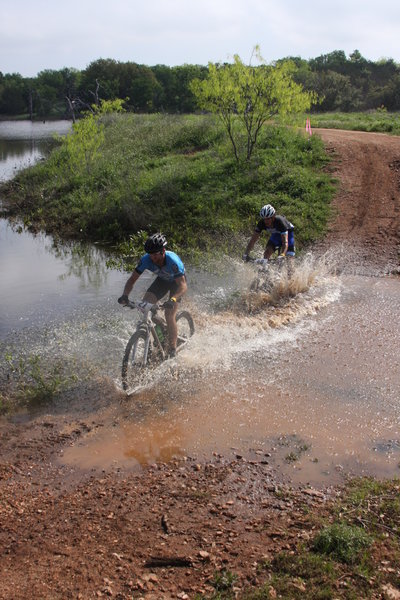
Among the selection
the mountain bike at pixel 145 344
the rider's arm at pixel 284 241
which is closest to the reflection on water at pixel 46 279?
the mountain bike at pixel 145 344

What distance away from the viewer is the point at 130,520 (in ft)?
17.2

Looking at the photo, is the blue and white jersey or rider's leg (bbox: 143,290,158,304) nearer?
the blue and white jersey

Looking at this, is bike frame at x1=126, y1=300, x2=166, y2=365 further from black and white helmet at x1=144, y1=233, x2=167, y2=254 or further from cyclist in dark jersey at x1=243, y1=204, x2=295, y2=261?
cyclist in dark jersey at x1=243, y1=204, x2=295, y2=261

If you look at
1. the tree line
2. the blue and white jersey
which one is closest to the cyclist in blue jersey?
the blue and white jersey

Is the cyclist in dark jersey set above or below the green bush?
above

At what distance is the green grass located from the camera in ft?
56.8

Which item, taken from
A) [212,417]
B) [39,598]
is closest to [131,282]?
[212,417]

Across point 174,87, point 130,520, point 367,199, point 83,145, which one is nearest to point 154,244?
point 130,520

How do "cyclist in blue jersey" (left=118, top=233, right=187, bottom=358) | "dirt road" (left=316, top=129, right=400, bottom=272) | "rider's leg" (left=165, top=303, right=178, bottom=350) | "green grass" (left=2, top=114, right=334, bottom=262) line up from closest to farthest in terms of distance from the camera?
1. "cyclist in blue jersey" (left=118, top=233, right=187, bottom=358)
2. "rider's leg" (left=165, top=303, right=178, bottom=350)
3. "dirt road" (left=316, top=129, right=400, bottom=272)
4. "green grass" (left=2, top=114, right=334, bottom=262)

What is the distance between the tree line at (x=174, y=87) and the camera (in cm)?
4653

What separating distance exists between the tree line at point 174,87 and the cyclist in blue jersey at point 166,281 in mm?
35345

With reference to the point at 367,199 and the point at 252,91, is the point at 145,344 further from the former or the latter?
the point at 252,91

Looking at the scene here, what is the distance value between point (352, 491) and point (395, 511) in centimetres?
51

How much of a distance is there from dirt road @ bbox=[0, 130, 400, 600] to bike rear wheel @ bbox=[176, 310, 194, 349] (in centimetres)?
244
